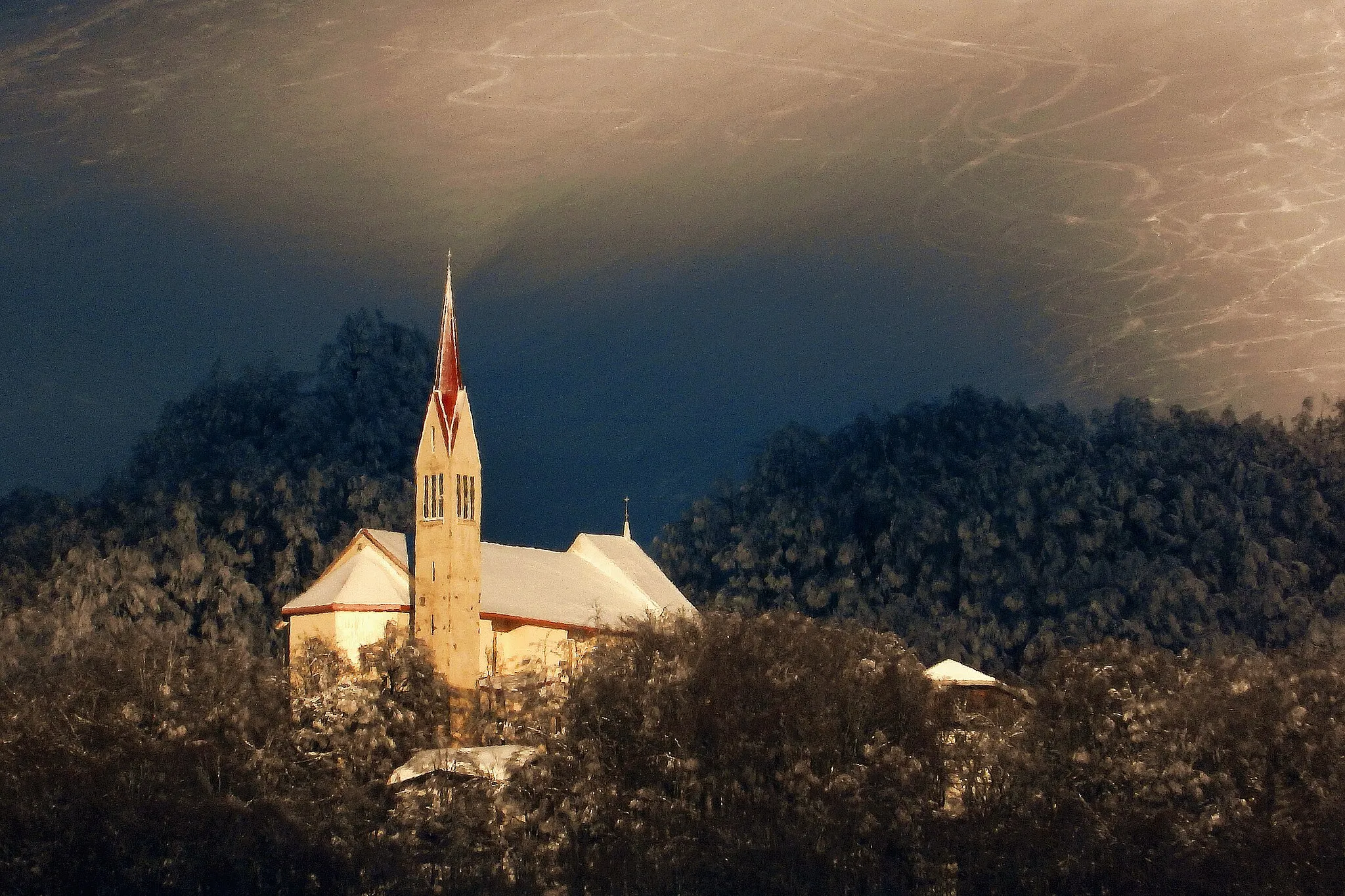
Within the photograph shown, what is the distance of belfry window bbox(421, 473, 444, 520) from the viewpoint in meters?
53.3

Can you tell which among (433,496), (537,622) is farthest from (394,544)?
(537,622)

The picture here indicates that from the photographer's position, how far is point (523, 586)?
56219mm

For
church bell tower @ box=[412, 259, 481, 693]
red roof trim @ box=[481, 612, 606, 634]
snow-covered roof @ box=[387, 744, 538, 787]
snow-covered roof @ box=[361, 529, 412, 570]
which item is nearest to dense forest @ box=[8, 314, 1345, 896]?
snow-covered roof @ box=[387, 744, 538, 787]

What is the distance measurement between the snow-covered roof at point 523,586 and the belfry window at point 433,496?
2.16m

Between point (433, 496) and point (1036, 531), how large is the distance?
27.2 meters

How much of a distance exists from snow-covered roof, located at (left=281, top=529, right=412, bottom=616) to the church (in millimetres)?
35

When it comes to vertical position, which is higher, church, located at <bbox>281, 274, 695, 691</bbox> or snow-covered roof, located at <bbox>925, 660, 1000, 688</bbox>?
church, located at <bbox>281, 274, 695, 691</bbox>

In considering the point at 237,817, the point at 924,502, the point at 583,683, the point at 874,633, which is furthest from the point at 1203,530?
the point at 237,817

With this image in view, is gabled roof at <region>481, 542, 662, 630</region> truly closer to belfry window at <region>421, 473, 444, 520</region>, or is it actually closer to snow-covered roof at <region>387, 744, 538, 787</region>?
belfry window at <region>421, 473, 444, 520</region>

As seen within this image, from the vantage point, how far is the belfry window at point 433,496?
5334 cm

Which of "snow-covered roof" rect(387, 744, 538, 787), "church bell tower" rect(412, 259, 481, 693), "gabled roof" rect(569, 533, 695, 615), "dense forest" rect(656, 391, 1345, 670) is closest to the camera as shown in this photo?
"snow-covered roof" rect(387, 744, 538, 787)

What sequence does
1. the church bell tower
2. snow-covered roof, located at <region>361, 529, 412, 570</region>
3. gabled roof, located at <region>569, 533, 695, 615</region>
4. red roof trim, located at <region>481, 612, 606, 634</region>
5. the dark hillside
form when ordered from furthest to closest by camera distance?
the dark hillside → gabled roof, located at <region>569, 533, 695, 615</region> → snow-covered roof, located at <region>361, 529, 412, 570</region> → red roof trim, located at <region>481, 612, 606, 634</region> → the church bell tower

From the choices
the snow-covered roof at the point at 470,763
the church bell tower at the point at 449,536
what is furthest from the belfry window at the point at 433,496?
the snow-covered roof at the point at 470,763

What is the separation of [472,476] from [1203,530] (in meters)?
29.5
